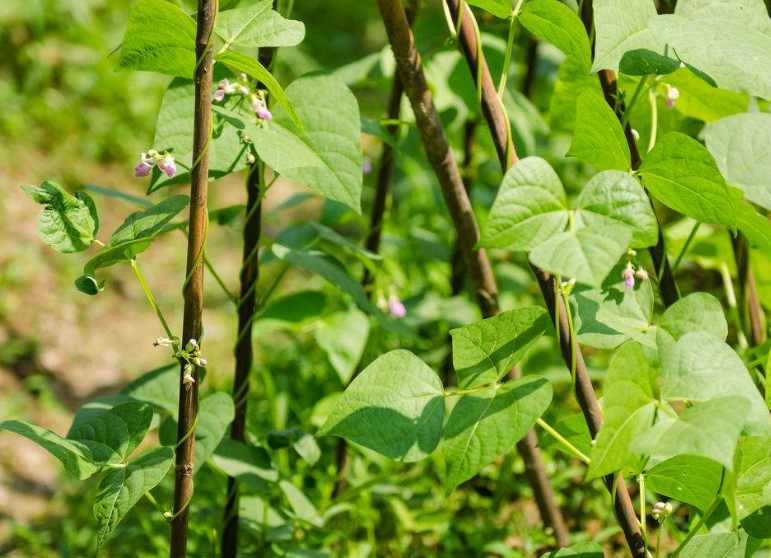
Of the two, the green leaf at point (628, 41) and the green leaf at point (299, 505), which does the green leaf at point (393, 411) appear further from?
the green leaf at point (299, 505)

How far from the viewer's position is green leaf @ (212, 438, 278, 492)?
122 cm

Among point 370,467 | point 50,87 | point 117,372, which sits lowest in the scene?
point 117,372

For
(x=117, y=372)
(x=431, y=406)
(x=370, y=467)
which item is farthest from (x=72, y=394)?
(x=431, y=406)

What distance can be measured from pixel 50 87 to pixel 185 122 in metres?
2.68

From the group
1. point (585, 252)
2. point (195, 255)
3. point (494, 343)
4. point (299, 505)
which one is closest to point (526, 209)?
point (585, 252)

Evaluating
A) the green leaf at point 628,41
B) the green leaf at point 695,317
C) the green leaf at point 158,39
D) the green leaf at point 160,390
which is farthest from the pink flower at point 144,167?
the green leaf at point 695,317

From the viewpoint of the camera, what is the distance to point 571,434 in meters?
0.92

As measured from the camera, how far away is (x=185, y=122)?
1000mm

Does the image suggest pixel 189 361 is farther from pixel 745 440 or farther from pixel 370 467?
pixel 370 467

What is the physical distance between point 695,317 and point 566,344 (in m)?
0.15

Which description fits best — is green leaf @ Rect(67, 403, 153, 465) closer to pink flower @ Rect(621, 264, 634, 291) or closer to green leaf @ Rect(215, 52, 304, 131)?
green leaf @ Rect(215, 52, 304, 131)

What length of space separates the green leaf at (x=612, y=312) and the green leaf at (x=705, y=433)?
0.18 metres

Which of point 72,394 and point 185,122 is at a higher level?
point 185,122

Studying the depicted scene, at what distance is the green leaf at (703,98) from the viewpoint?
1.12 meters
